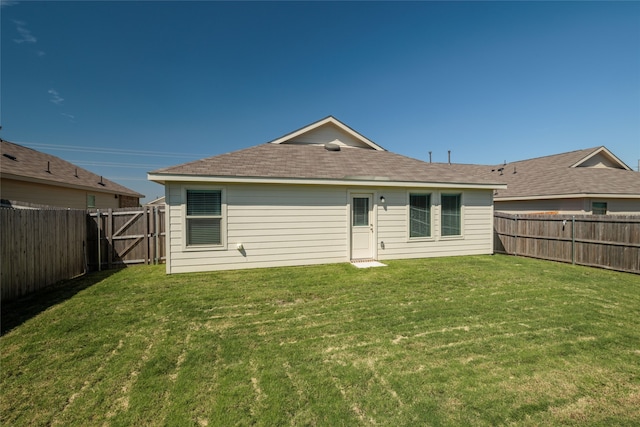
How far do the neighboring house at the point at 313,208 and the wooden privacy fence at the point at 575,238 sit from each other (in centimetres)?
121

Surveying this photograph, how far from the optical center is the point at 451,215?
30.4 feet

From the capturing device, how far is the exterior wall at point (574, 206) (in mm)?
11164

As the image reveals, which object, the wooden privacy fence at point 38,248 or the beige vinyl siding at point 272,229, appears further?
the beige vinyl siding at point 272,229

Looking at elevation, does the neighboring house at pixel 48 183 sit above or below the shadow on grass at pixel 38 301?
above

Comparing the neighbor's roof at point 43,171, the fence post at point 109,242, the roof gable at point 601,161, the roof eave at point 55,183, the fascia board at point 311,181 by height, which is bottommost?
the fence post at point 109,242

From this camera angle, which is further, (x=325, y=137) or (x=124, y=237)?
(x=325, y=137)

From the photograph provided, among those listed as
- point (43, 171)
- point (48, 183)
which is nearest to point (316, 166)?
point (48, 183)

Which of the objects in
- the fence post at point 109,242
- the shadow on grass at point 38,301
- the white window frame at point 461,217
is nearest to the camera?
the shadow on grass at point 38,301

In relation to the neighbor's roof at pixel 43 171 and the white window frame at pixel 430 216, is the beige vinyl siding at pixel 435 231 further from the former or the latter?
the neighbor's roof at pixel 43 171

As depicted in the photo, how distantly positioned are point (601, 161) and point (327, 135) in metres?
16.2

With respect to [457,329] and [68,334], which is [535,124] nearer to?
[457,329]

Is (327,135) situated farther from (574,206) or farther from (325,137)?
(574,206)

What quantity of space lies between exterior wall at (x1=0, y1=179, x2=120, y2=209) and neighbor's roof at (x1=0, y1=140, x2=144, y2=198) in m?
0.43

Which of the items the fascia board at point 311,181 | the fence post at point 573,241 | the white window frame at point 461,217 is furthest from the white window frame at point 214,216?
the fence post at point 573,241
